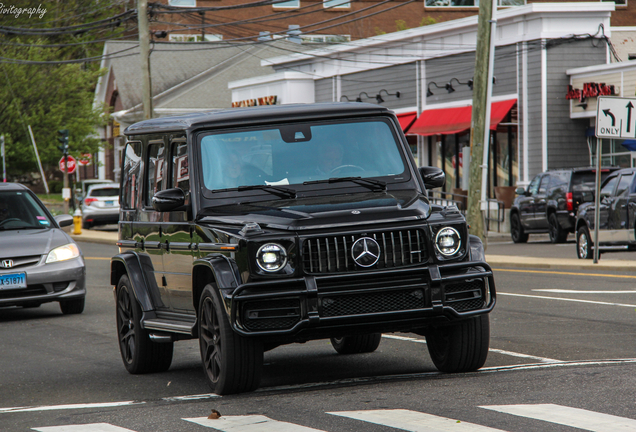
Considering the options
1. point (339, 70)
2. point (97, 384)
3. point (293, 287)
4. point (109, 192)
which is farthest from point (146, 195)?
point (339, 70)

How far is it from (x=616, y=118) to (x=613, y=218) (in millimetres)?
2693

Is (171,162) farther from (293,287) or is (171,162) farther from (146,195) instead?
(293,287)

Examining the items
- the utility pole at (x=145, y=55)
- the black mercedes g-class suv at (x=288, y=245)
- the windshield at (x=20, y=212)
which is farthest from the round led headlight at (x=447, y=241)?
the utility pole at (x=145, y=55)

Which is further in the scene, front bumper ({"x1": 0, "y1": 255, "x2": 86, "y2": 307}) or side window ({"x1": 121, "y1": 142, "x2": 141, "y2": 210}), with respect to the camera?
front bumper ({"x1": 0, "y1": 255, "x2": 86, "y2": 307})

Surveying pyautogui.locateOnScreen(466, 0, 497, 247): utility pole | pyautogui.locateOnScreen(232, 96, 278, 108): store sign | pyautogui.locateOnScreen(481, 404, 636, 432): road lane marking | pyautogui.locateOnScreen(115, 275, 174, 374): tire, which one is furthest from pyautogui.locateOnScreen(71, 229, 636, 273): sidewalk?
pyautogui.locateOnScreen(232, 96, 278, 108): store sign

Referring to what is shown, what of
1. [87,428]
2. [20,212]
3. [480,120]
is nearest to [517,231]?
[480,120]

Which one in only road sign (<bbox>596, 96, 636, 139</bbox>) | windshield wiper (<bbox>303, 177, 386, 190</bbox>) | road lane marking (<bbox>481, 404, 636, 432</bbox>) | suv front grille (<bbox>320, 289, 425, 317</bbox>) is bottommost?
road lane marking (<bbox>481, 404, 636, 432</bbox>)

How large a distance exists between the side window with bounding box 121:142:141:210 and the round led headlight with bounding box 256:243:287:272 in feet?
9.00

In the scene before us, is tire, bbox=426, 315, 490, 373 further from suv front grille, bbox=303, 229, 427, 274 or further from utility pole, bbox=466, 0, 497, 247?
utility pole, bbox=466, 0, 497, 247

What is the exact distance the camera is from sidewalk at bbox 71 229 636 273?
1959cm

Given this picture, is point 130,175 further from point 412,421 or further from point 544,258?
point 544,258

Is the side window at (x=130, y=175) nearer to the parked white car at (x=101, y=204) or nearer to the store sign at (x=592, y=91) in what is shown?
the store sign at (x=592, y=91)

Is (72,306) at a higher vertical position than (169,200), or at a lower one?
lower

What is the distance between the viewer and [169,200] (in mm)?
7797
